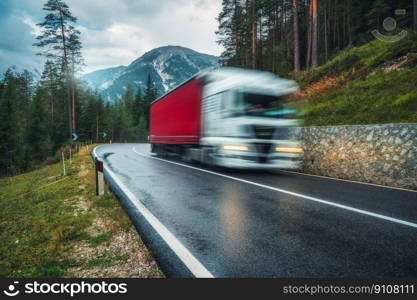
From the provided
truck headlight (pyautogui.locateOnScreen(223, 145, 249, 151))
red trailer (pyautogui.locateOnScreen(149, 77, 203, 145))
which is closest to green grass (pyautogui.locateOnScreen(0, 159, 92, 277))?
truck headlight (pyautogui.locateOnScreen(223, 145, 249, 151))

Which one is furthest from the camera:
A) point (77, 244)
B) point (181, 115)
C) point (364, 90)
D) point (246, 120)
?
point (364, 90)

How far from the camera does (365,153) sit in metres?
8.30

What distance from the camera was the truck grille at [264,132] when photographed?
8852mm

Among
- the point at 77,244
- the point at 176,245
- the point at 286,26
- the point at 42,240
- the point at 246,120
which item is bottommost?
the point at 42,240

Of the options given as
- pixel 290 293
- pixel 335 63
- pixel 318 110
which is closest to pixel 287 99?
pixel 318 110

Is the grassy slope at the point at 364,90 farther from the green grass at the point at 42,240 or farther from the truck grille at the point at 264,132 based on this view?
the green grass at the point at 42,240

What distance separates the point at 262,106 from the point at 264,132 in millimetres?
1015

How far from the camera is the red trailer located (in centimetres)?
1177

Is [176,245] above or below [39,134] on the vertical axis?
below

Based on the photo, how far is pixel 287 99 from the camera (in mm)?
9750

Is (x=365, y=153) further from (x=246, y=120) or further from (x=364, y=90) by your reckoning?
(x=364, y=90)

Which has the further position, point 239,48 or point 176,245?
point 239,48

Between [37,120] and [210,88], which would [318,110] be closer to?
[210,88]

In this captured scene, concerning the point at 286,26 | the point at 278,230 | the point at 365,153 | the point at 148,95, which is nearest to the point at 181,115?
the point at 365,153
